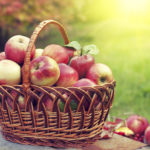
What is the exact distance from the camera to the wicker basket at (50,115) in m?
1.32

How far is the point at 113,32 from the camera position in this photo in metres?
7.06

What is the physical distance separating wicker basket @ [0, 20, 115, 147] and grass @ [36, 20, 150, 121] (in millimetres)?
929

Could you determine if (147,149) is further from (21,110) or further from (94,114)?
(21,110)

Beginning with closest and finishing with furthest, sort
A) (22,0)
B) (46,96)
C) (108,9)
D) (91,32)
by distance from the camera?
(46,96), (22,0), (91,32), (108,9)

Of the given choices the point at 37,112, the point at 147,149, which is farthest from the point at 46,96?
the point at 147,149

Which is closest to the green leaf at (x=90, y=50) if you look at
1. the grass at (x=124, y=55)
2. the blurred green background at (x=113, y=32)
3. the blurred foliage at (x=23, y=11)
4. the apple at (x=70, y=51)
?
the apple at (x=70, y=51)

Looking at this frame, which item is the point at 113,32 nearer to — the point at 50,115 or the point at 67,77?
the point at 67,77

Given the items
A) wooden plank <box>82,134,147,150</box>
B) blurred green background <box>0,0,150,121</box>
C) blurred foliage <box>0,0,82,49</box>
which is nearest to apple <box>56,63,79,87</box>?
wooden plank <box>82,134,147,150</box>

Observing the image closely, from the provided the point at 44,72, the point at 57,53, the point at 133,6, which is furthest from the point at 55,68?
the point at 133,6

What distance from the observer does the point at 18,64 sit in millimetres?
1593

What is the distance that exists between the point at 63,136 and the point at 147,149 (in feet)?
1.91

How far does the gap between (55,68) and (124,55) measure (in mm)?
4149

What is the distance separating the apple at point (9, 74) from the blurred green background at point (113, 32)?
Result: 37.2 inches

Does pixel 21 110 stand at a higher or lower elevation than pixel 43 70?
lower
